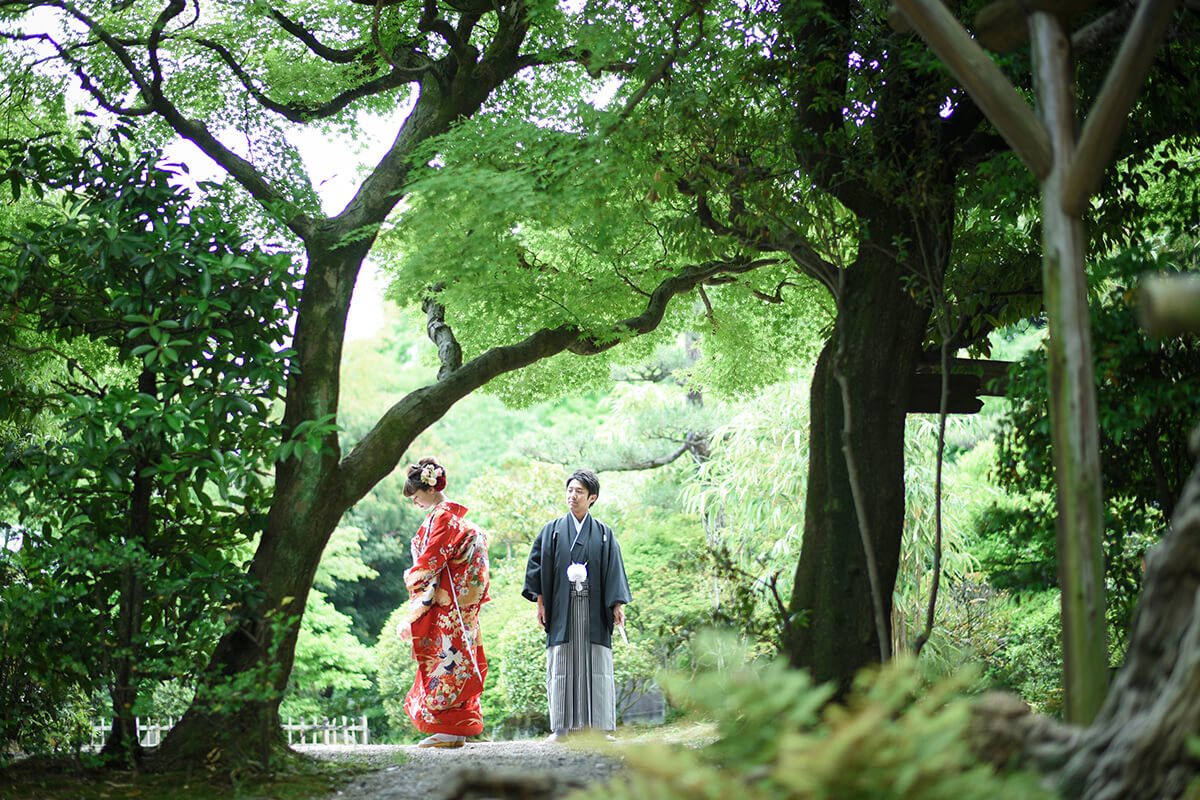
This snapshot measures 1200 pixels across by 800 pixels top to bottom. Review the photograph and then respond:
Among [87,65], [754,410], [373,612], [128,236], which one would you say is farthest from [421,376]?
[128,236]

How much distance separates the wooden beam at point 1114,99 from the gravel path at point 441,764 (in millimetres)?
2076

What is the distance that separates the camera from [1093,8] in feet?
14.3

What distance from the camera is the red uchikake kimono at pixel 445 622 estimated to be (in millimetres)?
5820

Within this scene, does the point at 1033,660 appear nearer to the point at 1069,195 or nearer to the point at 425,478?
the point at 425,478

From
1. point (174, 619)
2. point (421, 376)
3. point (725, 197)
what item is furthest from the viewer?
point (421, 376)

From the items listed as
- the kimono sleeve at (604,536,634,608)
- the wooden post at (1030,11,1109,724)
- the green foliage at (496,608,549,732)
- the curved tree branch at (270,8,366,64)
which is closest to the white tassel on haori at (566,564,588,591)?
the kimono sleeve at (604,536,634,608)

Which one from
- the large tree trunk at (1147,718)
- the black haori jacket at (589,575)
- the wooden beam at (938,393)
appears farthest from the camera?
the black haori jacket at (589,575)

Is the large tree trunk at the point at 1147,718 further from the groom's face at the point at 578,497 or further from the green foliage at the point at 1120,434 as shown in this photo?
the groom's face at the point at 578,497

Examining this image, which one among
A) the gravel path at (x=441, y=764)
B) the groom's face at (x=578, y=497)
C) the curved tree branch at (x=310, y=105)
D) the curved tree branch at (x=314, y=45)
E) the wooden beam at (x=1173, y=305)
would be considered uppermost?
the curved tree branch at (x=314, y=45)

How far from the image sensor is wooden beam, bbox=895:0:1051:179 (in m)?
2.93

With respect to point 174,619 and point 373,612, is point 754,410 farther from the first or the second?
point 373,612

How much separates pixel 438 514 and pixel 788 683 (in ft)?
13.2

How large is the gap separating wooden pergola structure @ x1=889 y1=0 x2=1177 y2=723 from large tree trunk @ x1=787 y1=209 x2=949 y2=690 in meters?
1.71

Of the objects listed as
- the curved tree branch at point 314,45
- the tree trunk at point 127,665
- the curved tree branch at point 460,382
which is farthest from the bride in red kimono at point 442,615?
the curved tree branch at point 314,45
